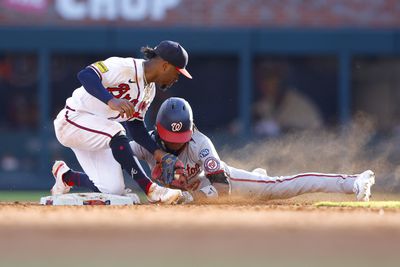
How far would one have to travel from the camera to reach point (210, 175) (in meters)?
8.00

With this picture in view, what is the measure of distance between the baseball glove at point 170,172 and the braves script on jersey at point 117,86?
1.50ft

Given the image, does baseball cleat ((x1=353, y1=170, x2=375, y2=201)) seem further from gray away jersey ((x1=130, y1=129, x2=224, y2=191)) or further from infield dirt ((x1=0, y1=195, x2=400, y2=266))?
gray away jersey ((x1=130, y1=129, x2=224, y2=191))

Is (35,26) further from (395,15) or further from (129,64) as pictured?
(129,64)

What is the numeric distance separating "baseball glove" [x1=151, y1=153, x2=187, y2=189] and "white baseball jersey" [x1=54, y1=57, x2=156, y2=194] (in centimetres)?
28

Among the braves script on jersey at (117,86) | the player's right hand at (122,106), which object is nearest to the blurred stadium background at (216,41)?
the braves script on jersey at (117,86)

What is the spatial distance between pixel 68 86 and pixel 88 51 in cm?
68

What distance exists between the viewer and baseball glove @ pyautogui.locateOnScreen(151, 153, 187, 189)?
786 centimetres

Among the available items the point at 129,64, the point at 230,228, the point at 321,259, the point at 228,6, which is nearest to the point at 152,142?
the point at 129,64

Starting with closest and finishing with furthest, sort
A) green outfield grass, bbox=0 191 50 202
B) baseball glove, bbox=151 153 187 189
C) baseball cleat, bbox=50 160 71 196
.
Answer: baseball glove, bbox=151 153 187 189 → baseball cleat, bbox=50 160 71 196 → green outfield grass, bbox=0 191 50 202

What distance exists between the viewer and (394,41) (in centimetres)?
1596

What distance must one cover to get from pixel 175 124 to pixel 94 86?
0.85 metres

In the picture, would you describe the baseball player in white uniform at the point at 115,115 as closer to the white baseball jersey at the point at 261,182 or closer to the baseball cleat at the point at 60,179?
the baseball cleat at the point at 60,179

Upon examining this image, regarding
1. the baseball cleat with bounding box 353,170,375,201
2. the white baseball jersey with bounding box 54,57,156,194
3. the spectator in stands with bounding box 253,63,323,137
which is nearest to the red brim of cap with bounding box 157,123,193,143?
the white baseball jersey with bounding box 54,57,156,194

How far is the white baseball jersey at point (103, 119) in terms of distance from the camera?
25.4 feet
